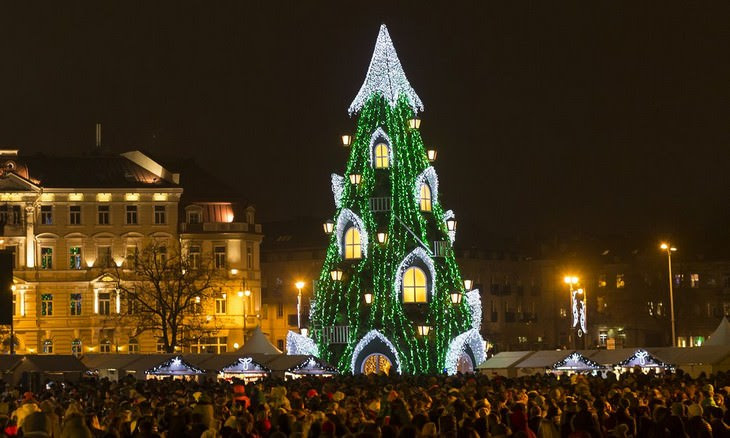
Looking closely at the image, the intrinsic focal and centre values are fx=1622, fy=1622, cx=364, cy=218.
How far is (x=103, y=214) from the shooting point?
10556cm

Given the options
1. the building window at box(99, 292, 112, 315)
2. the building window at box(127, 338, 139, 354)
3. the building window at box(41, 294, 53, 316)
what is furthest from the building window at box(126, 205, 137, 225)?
the building window at box(127, 338, 139, 354)

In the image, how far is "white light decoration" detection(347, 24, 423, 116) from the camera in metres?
74.0

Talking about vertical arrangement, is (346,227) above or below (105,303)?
above

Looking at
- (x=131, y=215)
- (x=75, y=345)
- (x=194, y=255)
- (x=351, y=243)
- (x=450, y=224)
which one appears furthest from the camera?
(x=194, y=255)

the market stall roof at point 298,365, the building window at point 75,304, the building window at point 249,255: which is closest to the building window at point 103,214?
the building window at point 75,304

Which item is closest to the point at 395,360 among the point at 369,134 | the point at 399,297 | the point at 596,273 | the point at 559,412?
the point at 399,297

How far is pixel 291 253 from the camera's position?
436ft

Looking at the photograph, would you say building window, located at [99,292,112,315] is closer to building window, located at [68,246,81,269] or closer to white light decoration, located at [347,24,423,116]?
building window, located at [68,246,81,269]

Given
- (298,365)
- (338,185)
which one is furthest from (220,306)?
(298,365)

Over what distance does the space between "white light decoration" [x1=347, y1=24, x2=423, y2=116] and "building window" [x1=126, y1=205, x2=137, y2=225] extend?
35236mm

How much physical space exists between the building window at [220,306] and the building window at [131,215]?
7521mm

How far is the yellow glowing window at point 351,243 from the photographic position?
74875 mm

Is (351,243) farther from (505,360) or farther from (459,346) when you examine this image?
(505,360)

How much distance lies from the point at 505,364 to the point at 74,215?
157 feet
